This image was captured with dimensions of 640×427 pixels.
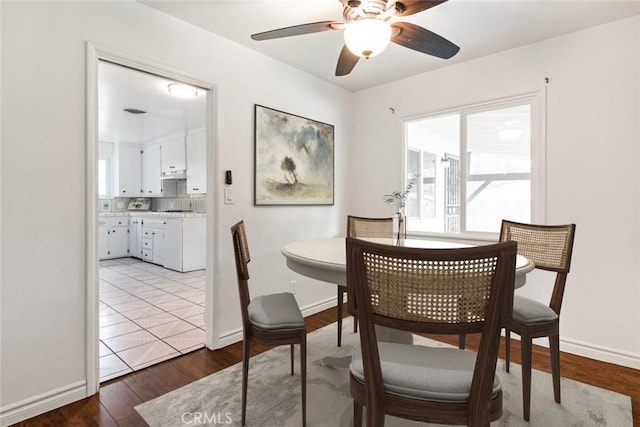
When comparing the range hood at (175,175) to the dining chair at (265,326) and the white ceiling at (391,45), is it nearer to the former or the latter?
the white ceiling at (391,45)

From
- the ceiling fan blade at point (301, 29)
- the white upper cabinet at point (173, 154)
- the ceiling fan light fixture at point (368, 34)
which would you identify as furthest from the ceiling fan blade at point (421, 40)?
the white upper cabinet at point (173, 154)

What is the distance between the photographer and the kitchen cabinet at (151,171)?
6.36 meters

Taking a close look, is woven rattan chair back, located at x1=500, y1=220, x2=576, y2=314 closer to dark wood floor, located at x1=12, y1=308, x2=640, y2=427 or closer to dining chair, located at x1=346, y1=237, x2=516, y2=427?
dark wood floor, located at x1=12, y1=308, x2=640, y2=427

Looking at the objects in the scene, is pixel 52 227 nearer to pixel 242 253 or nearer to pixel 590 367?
pixel 242 253

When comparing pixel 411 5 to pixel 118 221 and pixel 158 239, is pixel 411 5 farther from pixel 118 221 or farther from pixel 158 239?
pixel 118 221

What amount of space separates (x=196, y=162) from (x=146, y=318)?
3018 millimetres

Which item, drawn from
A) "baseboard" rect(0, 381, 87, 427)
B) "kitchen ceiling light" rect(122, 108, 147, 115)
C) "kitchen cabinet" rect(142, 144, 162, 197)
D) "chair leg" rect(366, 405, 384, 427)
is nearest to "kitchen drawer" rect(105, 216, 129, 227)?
"kitchen cabinet" rect(142, 144, 162, 197)

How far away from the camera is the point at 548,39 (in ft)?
8.35

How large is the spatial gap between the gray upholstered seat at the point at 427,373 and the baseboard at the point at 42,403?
165cm

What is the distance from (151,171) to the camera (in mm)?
6535

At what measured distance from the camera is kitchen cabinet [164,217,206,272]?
17.0 feet

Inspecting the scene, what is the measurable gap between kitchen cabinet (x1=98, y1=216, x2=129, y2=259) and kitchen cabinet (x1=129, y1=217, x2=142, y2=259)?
0.30 feet

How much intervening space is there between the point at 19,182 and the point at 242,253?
1166mm

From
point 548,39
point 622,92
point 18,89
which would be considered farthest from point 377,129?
point 18,89
